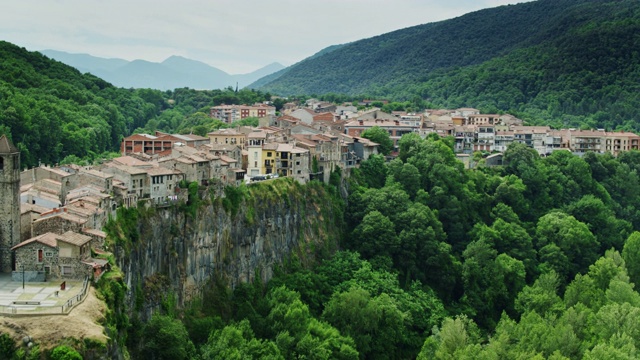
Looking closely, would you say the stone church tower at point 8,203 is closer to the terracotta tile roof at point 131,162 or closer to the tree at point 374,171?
the terracotta tile roof at point 131,162

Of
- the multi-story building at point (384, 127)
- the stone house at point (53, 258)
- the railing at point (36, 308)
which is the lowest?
the railing at point (36, 308)

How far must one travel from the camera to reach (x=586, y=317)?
6956cm

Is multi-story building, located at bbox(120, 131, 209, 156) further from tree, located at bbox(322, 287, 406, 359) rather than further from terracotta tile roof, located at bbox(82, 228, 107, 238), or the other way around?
terracotta tile roof, located at bbox(82, 228, 107, 238)

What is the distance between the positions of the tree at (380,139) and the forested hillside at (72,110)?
903 inches

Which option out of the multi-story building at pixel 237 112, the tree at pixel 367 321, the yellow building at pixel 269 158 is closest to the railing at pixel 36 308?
the tree at pixel 367 321

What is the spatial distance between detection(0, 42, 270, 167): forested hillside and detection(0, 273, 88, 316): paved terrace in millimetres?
49630

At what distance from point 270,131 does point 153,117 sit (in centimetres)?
6606

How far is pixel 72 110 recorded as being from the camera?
121625 mm

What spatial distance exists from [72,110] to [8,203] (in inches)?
3039

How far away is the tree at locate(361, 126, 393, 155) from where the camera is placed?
376ft

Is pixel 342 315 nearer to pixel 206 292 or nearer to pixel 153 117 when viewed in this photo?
pixel 206 292

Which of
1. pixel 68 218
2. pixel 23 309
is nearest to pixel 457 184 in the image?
pixel 68 218

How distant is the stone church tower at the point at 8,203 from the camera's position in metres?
47.3

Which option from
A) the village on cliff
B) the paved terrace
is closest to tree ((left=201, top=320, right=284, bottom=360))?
the village on cliff
